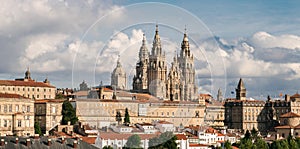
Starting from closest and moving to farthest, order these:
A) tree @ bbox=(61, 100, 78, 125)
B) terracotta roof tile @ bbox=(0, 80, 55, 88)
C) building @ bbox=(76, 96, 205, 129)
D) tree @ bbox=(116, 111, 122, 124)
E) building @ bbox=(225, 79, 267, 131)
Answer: building @ bbox=(76, 96, 205, 129), tree @ bbox=(61, 100, 78, 125), tree @ bbox=(116, 111, 122, 124), terracotta roof tile @ bbox=(0, 80, 55, 88), building @ bbox=(225, 79, 267, 131)

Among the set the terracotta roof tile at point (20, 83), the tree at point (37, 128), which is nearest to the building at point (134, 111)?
the tree at point (37, 128)

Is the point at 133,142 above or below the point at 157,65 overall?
below

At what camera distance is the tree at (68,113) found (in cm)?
7417

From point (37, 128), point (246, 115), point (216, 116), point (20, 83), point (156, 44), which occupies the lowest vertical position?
point (216, 116)

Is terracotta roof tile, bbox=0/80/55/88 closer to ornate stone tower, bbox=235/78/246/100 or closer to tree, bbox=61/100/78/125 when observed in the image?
tree, bbox=61/100/78/125

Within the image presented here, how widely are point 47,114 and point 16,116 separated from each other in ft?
26.2

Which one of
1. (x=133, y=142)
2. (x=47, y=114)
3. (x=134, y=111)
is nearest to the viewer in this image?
(x=133, y=142)

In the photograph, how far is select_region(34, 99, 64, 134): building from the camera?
2924 inches

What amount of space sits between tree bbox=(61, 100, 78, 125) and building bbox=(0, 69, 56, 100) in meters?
10.1

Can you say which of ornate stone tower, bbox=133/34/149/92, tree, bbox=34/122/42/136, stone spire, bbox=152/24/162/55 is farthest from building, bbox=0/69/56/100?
stone spire, bbox=152/24/162/55

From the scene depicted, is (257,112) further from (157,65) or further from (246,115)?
(157,65)

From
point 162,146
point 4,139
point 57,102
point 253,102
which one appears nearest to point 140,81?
point 162,146

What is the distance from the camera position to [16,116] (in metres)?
67.0

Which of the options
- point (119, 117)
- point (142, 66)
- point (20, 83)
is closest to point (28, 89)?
point (20, 83)
